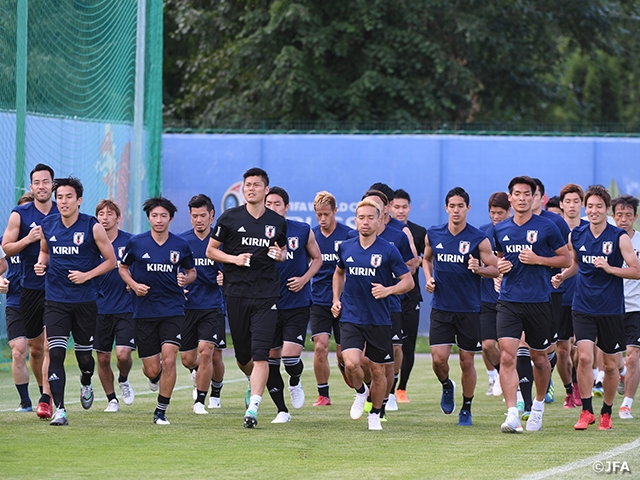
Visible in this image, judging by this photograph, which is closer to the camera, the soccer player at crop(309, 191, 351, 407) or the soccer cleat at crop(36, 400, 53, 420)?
the soccer cleat at crop(36, 400, 53, 420)

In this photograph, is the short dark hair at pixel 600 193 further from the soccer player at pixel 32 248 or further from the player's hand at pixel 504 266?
the soccer player at pixel 32 248

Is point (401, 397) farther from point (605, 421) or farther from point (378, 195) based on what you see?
point (605, 421)

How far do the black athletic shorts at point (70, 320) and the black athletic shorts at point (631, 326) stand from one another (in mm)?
5306

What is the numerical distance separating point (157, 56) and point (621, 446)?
13.8 metres

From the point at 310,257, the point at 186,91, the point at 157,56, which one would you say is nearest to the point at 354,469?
the point at 310,257

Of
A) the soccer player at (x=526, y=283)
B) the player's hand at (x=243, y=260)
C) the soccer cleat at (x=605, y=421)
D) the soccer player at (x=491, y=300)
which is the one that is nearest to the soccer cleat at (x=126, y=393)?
the player's hand at (x=243, y=260)

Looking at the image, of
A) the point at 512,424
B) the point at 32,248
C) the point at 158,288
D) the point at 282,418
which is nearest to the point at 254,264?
the point at 158,288

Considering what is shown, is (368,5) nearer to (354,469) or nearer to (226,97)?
(226,97)

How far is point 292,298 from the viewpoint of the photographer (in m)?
11.9

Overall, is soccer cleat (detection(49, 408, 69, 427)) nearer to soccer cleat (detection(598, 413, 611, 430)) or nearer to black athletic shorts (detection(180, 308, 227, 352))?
black athletic shorts (detection(180, 308, 227, 352))

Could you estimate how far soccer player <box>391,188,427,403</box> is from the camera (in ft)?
43.7

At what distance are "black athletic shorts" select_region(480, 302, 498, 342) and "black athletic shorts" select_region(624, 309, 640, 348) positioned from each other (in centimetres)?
133

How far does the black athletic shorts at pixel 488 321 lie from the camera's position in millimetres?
12594

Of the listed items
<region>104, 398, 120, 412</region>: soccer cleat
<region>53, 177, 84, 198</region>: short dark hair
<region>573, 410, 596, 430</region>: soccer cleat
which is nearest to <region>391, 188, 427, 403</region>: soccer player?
<region>573, 410, 596, 430</region>: soccer cleat
